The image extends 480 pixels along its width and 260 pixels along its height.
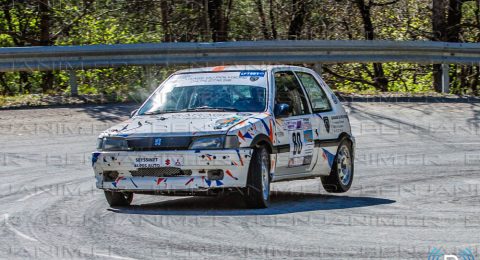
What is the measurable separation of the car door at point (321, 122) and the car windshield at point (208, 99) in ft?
2.85

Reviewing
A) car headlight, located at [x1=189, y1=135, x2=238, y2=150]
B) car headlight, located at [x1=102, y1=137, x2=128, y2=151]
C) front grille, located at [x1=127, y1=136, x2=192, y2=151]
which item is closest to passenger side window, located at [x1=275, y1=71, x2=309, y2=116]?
car headlight, located at [x1=189, y1=135, x2=238, y2=150]

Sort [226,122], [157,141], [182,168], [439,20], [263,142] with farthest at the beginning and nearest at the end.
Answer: [439,20], [263,142], [226,122], [157,141], [182,168]

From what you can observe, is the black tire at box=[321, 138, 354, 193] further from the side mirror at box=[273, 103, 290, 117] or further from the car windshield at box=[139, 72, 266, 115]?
the car windshield at box=[139, 72, 266, 115]

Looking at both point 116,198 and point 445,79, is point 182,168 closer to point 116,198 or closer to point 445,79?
point 116,198

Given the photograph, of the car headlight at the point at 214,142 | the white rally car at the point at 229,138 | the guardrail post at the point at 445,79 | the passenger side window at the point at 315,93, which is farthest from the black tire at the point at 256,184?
the guardrail post at the point at 445,79

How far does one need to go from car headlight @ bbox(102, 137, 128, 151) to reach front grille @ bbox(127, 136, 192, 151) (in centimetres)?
13

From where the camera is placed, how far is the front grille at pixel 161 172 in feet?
29.3

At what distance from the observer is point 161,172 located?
898 centimetres

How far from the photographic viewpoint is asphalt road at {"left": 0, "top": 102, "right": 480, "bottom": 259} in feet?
23.3

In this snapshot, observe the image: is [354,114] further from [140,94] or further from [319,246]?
[319,246]

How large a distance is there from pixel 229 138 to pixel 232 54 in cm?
929

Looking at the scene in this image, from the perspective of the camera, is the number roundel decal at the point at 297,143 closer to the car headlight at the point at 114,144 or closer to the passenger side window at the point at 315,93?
the passenger side window at the point at 315,93

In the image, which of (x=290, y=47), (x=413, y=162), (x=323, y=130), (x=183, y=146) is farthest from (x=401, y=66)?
(x=183, y=146)

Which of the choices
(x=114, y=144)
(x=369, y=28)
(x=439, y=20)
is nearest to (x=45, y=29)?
(x=369, y=28)
